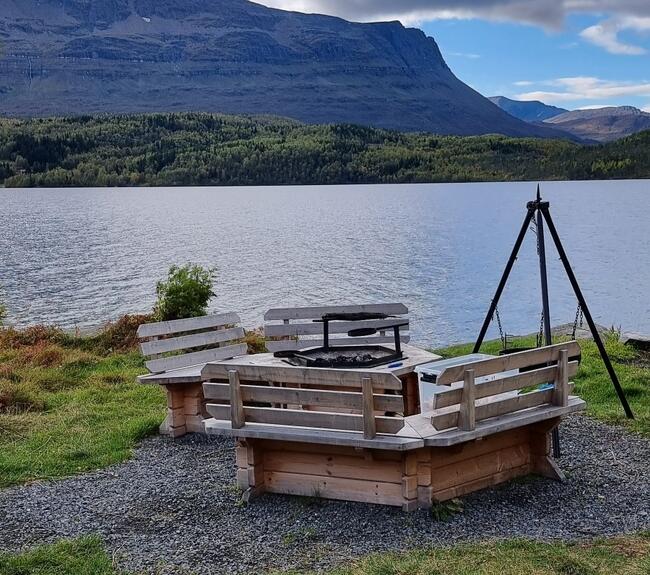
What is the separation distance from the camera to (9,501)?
8.53 metres

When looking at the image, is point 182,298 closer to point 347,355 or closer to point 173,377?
point 173,377

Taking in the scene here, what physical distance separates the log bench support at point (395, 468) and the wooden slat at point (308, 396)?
49 centimetres

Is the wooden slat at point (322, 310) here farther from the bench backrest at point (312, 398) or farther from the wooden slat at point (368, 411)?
the wooden slat at point (368, 411)

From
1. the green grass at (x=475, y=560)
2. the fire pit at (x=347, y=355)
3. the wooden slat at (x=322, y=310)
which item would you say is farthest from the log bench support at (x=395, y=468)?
the wooden slat at (x=322, y=310)

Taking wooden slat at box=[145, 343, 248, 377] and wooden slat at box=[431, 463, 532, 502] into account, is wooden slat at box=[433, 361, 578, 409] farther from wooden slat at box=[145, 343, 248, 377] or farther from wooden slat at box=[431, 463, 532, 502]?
wooden slat at box=[145, 343, 248, 377]

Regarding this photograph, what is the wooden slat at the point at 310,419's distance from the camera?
759 centimetres

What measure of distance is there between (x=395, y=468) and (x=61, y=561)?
135 inches

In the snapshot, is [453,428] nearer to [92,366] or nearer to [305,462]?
[305,462]

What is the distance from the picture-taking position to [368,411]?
25.0ft

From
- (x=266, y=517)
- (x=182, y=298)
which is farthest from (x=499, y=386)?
(x=182, y=298)

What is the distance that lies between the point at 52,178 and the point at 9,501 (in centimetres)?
20634

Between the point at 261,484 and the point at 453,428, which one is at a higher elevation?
the point at 453,428

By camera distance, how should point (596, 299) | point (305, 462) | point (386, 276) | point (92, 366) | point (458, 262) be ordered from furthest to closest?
point (458, 262) < point (386, 276) < point (596, 299) < point (92, 366) < point (305, 462)

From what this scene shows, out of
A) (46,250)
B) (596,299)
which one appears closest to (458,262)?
(596,299)
